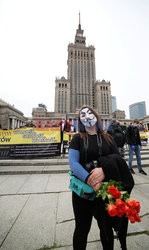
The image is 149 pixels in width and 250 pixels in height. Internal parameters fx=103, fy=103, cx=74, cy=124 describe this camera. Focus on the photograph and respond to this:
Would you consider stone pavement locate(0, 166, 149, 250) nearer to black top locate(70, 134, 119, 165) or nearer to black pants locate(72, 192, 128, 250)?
black pants locate(72, 192, 128, 250)

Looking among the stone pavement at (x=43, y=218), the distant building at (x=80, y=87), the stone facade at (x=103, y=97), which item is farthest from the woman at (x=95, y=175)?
the stone facade at (x=103, y=97)

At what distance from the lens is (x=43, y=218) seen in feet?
6.69

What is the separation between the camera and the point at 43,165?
5258 millimetres

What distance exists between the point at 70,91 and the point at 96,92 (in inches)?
897

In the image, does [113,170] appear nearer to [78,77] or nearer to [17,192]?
[17,192]

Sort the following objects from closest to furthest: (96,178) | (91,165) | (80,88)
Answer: (96,178), (91,165), (80,88)

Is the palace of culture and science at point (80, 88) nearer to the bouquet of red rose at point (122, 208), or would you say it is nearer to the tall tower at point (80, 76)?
the tall tower at point (80, 76)

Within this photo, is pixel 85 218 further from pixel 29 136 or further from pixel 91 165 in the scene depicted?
pixel 29 136

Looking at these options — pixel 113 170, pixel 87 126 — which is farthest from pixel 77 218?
pixel 87 126

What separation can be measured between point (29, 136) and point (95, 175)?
228 inches

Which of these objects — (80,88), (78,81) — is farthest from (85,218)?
(78,81)

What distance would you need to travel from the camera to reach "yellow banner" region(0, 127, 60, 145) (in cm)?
590

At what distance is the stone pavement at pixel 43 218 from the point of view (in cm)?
156

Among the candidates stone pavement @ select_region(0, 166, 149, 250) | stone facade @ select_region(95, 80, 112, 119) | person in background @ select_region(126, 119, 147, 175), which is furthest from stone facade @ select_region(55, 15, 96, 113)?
stone pavement @ select_region(0, 166, 149, 250)
